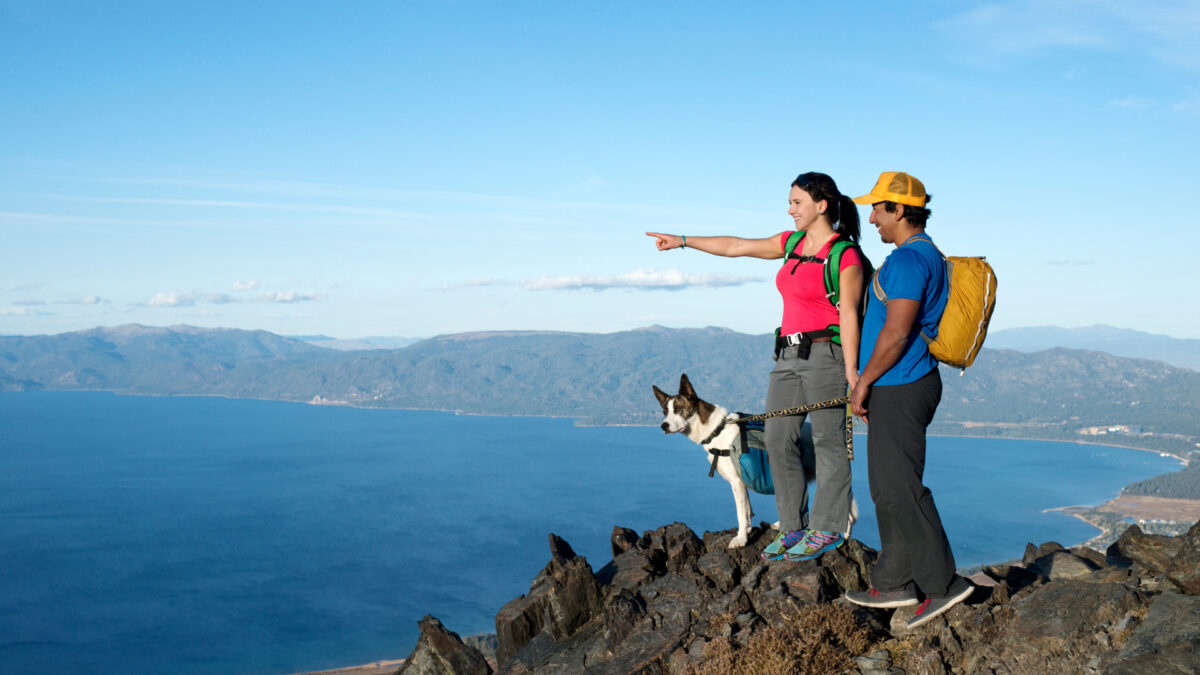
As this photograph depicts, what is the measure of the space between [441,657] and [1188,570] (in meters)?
7.60

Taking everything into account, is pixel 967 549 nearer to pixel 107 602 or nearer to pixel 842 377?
pixel 107 602

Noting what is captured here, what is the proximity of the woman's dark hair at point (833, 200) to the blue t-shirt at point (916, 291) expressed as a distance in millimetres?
1098

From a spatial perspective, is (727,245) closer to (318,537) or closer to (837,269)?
(837,269)

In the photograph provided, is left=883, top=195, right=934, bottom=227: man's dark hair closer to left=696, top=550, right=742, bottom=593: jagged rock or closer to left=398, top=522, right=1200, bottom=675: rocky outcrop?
left=398, top=522, right=1200, bottom=675: rocky outcrop

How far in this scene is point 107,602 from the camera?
99.7 meters

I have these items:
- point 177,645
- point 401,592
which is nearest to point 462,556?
point 401,592

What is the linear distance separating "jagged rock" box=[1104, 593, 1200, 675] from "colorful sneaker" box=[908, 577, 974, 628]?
37.0 inches

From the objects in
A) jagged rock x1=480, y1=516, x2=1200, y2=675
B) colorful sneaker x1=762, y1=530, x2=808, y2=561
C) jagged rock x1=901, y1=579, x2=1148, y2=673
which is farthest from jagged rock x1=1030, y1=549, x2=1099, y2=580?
Result: colorful sneaker x1=762, y1=530, x2=808, y2=561

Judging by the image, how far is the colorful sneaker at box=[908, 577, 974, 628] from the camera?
5453 mm

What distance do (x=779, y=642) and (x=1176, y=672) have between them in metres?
2.39

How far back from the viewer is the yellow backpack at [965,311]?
5.04 meters

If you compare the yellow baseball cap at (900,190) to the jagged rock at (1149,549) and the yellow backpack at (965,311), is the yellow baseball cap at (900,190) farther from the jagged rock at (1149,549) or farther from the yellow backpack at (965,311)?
the jagged rock at (1149,549)

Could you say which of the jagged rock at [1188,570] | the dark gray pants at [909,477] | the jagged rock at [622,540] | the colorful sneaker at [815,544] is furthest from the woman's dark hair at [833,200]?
the jagged rock at [622,540]

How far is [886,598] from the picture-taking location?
18.8ft
